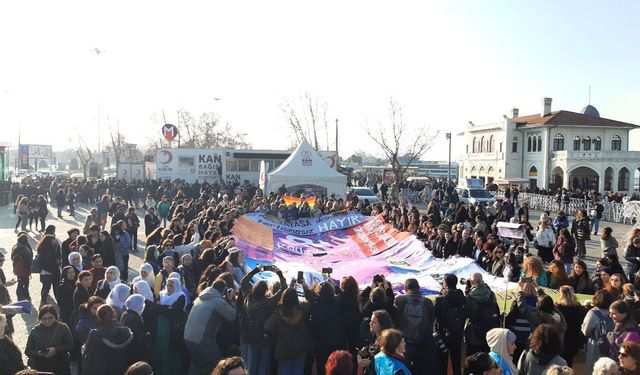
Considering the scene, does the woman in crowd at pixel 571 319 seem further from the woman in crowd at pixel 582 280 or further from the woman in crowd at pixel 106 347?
the woman in crowd at pixel 106 347

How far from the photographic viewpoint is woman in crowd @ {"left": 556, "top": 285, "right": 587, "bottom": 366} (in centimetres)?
712

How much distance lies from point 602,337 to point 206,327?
15.7 ft

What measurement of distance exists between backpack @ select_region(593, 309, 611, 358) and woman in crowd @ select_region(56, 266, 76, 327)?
296 inches

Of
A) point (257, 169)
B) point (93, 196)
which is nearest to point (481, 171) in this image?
point (257, 169)

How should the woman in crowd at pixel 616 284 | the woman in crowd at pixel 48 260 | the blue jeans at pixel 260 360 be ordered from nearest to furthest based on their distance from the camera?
the blue jeans at pixel 260 360
the woman in crowd at pixel 616 284
the woman in crowd at pixel 48 260

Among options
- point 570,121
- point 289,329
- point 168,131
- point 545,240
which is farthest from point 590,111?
point 289,329

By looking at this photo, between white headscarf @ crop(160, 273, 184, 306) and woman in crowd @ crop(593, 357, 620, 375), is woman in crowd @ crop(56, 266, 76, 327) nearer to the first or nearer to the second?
white headscarf @ crop(160, 273, 184, 306)

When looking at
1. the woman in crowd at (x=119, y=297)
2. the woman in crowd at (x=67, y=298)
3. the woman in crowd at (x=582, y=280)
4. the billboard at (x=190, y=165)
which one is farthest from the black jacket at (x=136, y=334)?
the billboard at (x=190, y=165)

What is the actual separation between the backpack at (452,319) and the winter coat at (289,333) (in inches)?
72.6

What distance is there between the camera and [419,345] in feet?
22.0

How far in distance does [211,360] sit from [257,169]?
3458 centimetres

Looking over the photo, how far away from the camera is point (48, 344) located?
19.8 feet

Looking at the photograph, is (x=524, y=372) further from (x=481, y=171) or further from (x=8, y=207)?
(x=481, y=171)

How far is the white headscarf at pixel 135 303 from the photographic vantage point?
6.53 m
